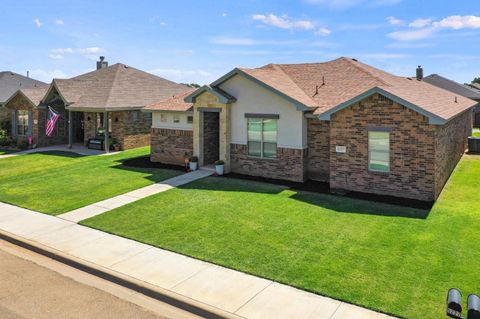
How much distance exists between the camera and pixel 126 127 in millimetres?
27406

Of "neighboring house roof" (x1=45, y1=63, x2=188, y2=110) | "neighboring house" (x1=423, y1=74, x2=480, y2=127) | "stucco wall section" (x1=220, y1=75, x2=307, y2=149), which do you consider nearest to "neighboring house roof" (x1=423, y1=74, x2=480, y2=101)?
"neighboring house" (x1=423, y1=74, x2=480, y2=127)

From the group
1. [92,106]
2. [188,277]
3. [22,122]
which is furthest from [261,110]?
[22,122]

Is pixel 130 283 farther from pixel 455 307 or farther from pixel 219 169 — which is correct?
pixel 219 169

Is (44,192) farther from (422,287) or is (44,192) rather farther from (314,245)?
(422,287)

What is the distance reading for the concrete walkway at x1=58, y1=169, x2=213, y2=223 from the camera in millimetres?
13703

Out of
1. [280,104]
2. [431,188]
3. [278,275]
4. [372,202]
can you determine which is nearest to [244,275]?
[278,275]

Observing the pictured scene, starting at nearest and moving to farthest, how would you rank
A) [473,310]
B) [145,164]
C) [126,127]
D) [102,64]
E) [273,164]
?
[473,310] < [273,164] < [145,164] < [126,127] < [102,64]

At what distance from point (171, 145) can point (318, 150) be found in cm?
860

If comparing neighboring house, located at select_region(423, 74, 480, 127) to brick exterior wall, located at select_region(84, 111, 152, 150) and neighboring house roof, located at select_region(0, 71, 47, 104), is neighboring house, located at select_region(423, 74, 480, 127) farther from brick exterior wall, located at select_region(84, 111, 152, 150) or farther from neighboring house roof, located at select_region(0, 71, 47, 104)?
neighboring house roof, located at select_region(0, 71, 47, 104)

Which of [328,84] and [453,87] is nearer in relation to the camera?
[328,84]

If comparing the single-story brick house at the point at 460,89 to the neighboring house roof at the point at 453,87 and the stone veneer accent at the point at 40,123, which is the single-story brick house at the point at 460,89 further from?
the stone veneer accent at the point at 40,123

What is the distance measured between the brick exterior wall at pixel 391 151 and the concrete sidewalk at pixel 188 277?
8204 mm

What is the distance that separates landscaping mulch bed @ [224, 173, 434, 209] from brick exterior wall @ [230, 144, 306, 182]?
320 millimetres

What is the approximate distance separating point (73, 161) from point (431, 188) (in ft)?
63.5
